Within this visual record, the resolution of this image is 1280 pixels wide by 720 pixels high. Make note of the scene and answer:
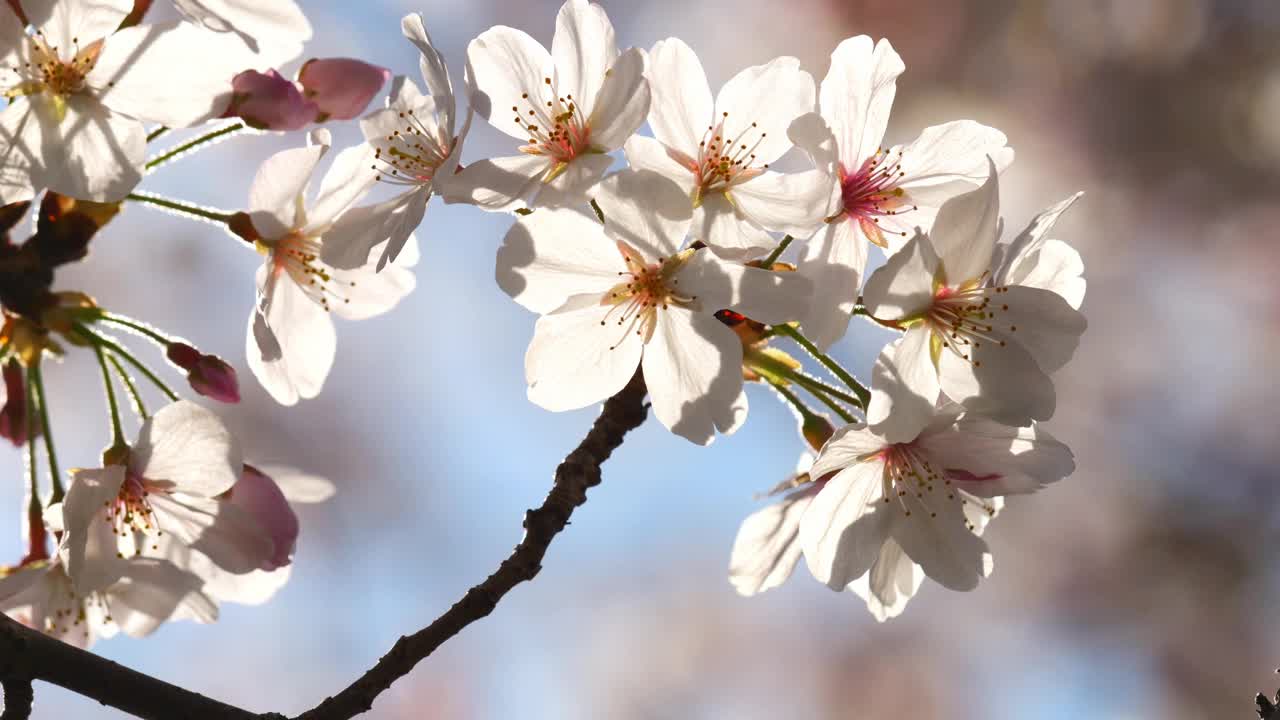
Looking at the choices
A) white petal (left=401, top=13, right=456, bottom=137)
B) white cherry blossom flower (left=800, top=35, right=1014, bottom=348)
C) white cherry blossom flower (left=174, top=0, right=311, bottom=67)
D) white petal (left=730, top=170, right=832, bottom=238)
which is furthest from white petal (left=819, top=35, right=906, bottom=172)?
white cherry blossom flower (left=174, top=0, right=311, bottom=67)

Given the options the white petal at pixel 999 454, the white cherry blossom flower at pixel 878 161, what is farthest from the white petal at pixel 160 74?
the white petal at pixel 999 454

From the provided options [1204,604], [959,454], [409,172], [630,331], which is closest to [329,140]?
[409,172]

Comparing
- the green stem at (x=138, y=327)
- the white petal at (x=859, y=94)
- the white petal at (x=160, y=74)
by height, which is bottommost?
the white petal at (x=859, y=94)

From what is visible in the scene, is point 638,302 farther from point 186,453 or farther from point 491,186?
point 186,453

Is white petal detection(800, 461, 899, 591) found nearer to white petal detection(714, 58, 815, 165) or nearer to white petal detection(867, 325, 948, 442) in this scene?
white petal detection(867, 325, 948, 442)

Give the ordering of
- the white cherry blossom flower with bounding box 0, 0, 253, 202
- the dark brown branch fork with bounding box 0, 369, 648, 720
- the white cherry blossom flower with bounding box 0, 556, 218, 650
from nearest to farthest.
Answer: the dark brown branch fork with bounding box 0, 369, 648, 720, the white cherry blossom flower with bounding box 0, 0, 253, 202, the white cherry blossom flower with bounding box 0, 556, 218, 650

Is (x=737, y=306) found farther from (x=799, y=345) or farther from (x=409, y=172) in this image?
(x=409, y=172)

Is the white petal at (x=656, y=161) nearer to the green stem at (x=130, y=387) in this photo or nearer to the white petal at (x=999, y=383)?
the white petal at (x=999, y=383)
